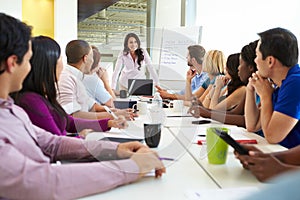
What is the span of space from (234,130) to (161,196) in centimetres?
113

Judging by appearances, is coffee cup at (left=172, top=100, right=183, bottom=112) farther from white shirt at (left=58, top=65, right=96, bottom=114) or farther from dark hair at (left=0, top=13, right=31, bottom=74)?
dark hair at (left=0, top=13, right=31, bottom=74)

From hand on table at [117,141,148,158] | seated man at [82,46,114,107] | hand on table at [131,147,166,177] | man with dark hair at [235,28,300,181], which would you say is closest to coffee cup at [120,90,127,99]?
seated man at [82,46,114,107]

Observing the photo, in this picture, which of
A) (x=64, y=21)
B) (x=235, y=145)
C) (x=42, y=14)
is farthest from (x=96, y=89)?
(x=42, y=14)

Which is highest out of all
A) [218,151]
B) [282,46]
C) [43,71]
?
[282,46]

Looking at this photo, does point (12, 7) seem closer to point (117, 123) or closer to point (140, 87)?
point (140, 87)

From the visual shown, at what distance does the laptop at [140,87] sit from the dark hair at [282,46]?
2.10m

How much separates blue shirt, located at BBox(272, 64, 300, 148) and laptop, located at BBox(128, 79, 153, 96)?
2138mm

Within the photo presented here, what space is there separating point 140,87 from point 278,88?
217cm

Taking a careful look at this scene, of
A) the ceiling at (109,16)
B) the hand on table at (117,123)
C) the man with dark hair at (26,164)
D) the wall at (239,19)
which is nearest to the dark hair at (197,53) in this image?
the wall at (239,19)

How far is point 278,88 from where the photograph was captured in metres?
1.84

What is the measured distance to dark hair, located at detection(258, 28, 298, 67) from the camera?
1.73 metres

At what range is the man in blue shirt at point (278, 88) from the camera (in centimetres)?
159

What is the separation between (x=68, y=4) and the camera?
599cm

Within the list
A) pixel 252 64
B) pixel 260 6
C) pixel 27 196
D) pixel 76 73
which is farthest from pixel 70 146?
pixel 260 6
